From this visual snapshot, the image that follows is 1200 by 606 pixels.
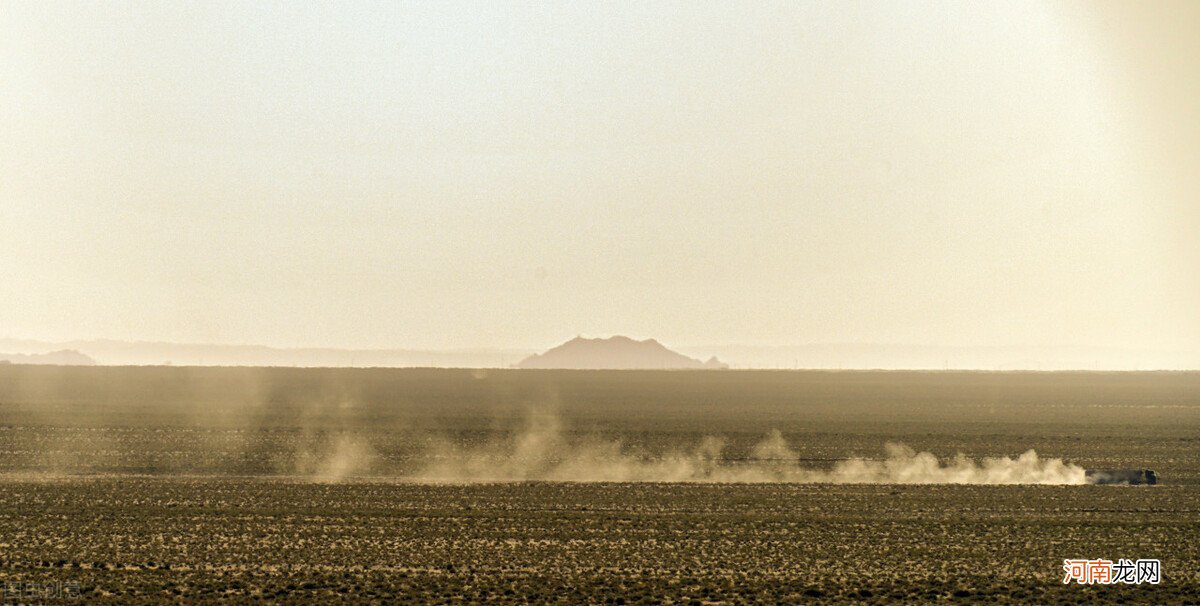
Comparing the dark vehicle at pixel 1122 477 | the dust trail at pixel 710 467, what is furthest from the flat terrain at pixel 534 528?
the dust trail at pixel 710 467

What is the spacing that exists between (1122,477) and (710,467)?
21004 mm

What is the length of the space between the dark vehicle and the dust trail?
0.64 meters

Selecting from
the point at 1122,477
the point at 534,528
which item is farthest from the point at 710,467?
the point at 534,528

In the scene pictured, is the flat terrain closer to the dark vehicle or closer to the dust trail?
the dark vehicle

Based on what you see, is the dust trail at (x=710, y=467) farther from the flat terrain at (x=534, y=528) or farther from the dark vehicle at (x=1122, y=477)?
the flat terrain at (x=534, y=528)

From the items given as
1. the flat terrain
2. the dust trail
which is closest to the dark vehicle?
the dust trail

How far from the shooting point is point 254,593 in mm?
29578

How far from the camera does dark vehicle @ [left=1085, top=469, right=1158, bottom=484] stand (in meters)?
54.2

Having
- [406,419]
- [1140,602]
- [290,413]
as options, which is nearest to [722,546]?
[1140,602]

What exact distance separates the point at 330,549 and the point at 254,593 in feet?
18.1

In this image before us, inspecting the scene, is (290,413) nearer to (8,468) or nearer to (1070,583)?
(8,468)

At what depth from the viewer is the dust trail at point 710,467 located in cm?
5572

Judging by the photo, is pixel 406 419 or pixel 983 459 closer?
pixel 983 459

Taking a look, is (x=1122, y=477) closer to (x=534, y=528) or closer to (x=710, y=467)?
(x=710, y=467)
